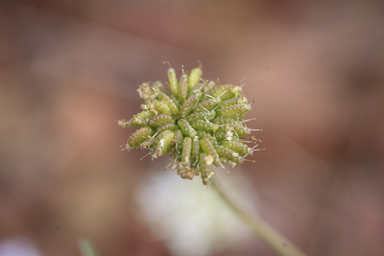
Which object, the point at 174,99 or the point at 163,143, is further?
the point at 174,99

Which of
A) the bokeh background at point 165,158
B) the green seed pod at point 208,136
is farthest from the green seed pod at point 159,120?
the bokeh background at point 165,158

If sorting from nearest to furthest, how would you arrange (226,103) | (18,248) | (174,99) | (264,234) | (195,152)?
(195,152) → (226,103) → (174,99) → (264,234) → (18,248)

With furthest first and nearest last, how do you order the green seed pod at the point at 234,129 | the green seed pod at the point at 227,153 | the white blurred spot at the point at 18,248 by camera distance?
the white blurred spot at the point at 18,248, the green seed pod at the point at 234,129, the green seed pod at the point at 227,153

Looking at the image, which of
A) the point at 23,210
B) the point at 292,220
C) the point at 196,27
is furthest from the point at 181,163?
the point at 196,27

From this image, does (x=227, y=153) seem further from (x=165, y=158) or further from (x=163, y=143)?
(x=165, y=158)

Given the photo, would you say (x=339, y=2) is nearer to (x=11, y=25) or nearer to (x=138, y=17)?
(x=138, y=17)

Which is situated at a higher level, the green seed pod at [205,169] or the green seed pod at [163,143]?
the green seed pod at [163,143]

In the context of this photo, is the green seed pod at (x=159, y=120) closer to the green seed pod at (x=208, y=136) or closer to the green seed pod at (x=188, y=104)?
the green seed pod at (x=188, y=104)

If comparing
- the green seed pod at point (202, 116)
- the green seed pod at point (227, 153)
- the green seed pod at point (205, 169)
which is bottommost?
the green seed pod at point (205, 169)

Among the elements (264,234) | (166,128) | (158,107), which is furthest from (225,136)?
(264,234)
